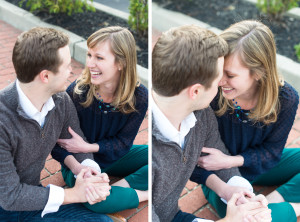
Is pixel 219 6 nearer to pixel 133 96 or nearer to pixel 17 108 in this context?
pixel 133 96

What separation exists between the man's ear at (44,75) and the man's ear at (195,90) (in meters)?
0.51

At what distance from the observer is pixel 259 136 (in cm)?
163

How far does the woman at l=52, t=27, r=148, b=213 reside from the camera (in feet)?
5.30

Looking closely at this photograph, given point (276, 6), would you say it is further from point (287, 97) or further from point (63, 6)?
point (287, 97)

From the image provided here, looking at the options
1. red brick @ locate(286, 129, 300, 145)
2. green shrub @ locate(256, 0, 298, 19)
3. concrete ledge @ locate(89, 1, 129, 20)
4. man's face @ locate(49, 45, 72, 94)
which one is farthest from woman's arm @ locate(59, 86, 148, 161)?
green shrub @ locate(256, 0, 298, 19)

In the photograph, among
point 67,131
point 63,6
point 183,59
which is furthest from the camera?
point 63,6

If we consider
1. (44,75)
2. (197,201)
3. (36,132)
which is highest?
(44,75)

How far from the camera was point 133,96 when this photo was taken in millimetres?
1701

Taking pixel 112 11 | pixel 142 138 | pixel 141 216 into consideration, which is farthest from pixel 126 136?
pixel 112 11

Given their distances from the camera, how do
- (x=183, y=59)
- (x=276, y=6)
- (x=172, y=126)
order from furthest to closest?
(x=276, y=6) < (x=172, y=126) < (x=183, y=59)

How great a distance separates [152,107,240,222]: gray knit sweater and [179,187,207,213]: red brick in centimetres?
31

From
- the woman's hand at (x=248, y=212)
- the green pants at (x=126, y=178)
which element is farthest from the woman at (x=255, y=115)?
the green pants at (x=126, y=178)

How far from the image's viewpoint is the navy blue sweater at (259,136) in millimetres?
1546

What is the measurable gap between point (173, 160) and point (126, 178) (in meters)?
0.54
